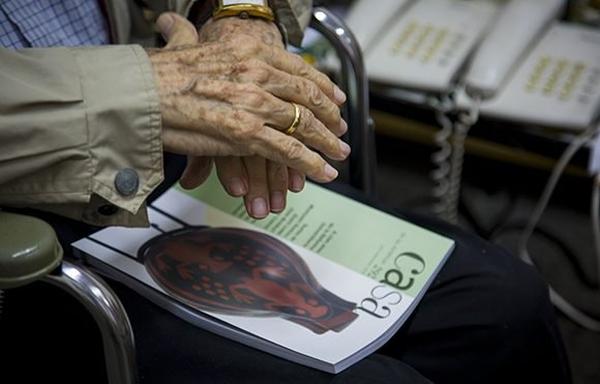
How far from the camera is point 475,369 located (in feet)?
3.16

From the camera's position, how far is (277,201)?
2.79 feet

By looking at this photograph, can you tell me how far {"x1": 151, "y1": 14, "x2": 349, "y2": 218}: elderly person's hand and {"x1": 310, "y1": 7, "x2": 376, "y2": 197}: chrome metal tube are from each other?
130mm

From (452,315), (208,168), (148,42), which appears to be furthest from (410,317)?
(148,42)

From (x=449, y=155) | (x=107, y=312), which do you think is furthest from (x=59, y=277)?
(x=449, y=155)

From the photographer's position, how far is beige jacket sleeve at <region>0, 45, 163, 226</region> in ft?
2.33

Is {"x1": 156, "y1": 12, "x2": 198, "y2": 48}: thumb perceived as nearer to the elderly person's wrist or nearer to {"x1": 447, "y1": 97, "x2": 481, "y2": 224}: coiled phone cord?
the elderly person's wrist

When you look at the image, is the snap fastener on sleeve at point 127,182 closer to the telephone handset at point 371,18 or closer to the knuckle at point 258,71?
the knuckle at point 258,71

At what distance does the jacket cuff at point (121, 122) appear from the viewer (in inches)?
28.8

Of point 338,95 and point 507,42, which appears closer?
point 338,95

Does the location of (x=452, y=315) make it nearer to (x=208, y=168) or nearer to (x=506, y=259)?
(x=506, y=259)

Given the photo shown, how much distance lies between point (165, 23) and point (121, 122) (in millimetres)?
245

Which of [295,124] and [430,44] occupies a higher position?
[295,124]

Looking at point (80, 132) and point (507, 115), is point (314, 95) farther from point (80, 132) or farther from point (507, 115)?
point (507, 115)

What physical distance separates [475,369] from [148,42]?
590 mm
